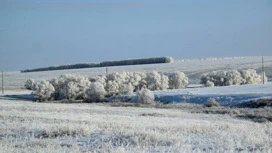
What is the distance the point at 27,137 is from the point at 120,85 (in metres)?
38.3

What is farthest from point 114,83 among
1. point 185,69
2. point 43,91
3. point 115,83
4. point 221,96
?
point 185,69

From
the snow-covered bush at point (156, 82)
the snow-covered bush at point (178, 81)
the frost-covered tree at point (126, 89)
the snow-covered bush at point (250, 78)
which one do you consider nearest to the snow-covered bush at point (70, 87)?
the frost-covered tree at point (126, 89)

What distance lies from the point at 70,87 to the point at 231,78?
62.7ft

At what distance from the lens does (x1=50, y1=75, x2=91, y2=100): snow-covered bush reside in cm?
4841

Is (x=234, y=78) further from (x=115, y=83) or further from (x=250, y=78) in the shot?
(x=115, y=83)

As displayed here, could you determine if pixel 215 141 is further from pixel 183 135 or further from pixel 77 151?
pixel 77 151

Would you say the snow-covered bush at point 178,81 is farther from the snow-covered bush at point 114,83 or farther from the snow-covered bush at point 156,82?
the snow-covered bush at point 114,83

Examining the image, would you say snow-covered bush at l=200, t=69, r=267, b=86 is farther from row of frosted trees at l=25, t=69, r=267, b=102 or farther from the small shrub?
the small shrub

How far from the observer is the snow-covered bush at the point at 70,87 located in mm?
48406

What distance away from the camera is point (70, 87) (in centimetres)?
4812

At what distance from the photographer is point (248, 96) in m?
35.4

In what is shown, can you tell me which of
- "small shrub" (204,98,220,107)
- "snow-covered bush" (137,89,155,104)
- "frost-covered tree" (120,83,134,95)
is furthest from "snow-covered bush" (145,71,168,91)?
"small shrub" (204,98,220,107)

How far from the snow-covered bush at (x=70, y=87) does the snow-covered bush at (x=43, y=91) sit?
99 cm

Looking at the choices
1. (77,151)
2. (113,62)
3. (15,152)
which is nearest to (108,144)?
(77,151)
